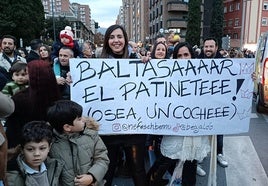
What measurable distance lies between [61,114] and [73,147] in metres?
0.28

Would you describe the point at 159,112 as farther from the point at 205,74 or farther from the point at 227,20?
the point at 227,20

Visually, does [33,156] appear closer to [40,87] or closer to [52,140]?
[52,140]

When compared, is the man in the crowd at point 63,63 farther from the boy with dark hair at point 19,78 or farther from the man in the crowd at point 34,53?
the man in the crowd at point 34,53

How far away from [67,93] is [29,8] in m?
37.3

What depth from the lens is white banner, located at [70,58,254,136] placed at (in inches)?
112

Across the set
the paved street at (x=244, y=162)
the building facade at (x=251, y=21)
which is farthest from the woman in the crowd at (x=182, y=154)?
the building facade at (x=251, y=21)

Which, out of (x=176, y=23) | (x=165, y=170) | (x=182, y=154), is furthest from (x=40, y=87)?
(x=176, y=23)

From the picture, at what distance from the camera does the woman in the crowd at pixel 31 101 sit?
2.19 meters

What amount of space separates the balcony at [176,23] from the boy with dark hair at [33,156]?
4738 cm

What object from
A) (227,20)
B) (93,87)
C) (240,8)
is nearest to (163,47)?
(93,87)

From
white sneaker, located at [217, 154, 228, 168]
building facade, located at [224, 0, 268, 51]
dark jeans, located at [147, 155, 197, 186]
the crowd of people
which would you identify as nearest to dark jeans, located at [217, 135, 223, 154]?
white sneaker, located at [217, 154, 228, 168]

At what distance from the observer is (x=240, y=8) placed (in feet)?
179

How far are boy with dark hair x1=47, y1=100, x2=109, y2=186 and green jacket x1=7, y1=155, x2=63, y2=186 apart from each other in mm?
64

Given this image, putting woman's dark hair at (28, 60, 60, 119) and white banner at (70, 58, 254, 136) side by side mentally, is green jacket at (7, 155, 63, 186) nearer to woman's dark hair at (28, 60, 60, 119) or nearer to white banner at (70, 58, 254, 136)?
woman's dark hair at (28, 60, 60, 119)
